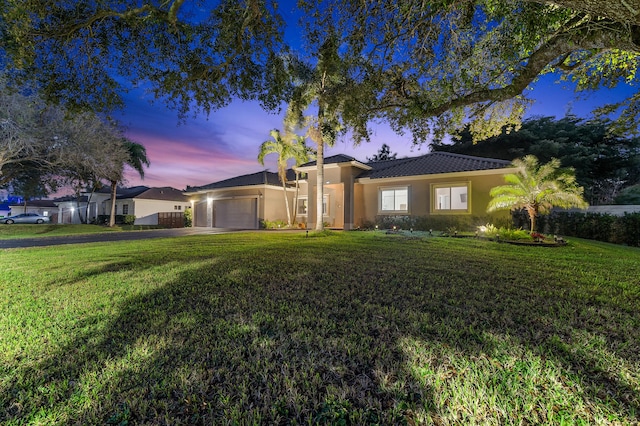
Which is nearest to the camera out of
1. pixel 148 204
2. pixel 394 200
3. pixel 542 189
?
pixel 542 189

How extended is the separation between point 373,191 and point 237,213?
11.9 metres

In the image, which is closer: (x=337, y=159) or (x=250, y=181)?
(x=337, y=159)

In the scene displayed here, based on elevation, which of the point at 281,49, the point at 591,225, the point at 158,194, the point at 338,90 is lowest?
the point at 591,225

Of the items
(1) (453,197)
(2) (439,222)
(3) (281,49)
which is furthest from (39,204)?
(1) (453,197)

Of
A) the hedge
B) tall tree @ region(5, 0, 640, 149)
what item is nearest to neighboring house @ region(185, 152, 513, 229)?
the hedge

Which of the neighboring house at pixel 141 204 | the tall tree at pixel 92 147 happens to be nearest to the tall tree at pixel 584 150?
the tall tree at pixel 92 147

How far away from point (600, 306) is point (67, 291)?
28.8ft

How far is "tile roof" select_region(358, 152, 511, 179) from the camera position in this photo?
48.0 feet

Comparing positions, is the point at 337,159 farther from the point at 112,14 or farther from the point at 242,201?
the point at 112,14

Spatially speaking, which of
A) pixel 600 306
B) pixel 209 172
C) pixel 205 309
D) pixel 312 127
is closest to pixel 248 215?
pixel 312 127

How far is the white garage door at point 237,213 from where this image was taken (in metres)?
22.6

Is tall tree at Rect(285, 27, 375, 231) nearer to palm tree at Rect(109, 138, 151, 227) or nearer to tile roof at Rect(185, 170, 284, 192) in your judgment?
tile roof at Rect(185, 170, 284, 192)

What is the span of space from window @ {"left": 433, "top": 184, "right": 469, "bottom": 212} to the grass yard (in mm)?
9849

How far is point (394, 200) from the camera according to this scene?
17.5m
